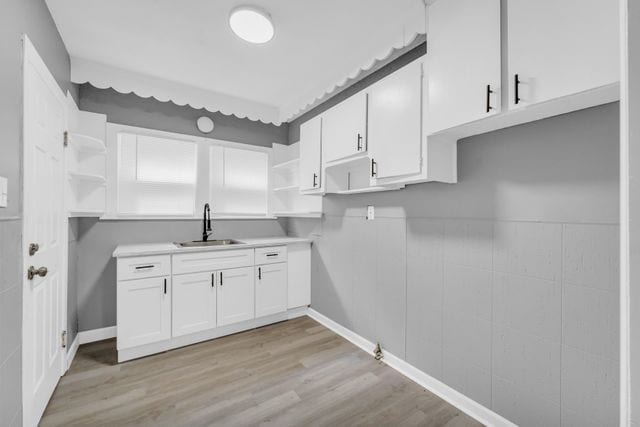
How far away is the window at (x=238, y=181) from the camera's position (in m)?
3.38

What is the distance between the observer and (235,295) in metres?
2.88

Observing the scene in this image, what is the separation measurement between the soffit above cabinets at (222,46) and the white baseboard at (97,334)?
2.33 meters

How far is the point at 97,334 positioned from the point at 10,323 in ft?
5.97

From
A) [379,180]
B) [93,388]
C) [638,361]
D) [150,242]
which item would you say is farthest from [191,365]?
[638,361]

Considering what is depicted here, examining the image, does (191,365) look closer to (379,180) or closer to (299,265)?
(299,265)

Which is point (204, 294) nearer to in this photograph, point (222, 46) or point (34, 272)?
point (34, 272)

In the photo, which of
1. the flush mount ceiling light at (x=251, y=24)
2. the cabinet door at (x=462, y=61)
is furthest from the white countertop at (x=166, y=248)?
the cabinet door at (x=462, y=61)

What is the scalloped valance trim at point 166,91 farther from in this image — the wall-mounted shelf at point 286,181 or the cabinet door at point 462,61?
the cabinet door at point 462,61

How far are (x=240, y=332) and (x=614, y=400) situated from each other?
278 cm

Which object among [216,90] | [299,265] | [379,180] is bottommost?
[299,265]

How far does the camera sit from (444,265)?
195 cm

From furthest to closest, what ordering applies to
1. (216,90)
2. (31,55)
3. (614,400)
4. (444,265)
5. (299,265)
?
(299,265)
(216,90)
(444,265)
(31,55)
(614,400)

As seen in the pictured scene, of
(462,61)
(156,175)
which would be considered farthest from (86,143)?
(462,61)

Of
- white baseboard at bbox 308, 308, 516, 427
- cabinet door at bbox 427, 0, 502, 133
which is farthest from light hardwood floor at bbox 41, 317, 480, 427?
cabinet door at bbox 427, 0, 502, 133
